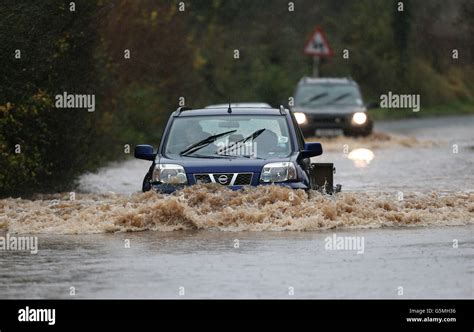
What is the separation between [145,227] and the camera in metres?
18.3

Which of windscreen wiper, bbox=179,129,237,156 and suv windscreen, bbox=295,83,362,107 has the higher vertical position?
suv windscreen, bbox=295,83,362,107

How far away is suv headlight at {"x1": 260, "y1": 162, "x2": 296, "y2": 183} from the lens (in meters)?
18.5

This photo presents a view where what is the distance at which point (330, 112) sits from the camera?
127 ft

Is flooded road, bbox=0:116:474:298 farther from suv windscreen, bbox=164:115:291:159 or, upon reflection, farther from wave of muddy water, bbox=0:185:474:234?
suv windscreen, bbox=164:115:291:159

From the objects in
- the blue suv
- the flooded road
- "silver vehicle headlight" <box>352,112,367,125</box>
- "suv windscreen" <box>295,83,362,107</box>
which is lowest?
the flooded road

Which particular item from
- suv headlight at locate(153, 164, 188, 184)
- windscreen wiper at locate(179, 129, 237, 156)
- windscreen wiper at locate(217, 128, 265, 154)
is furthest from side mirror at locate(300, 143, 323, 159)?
suv headlight at locate(153, 164, 188, 184)

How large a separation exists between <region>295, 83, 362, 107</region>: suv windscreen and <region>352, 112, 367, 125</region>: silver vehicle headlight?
36.1 inches

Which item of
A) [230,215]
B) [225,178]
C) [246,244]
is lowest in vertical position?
[246,244]

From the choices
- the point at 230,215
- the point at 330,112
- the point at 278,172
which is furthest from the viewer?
the point at 330,112

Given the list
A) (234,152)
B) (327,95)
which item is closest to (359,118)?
(327,95)

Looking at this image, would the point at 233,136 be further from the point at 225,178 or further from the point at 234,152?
the point at 225,178

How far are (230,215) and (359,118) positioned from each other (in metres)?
20.8
